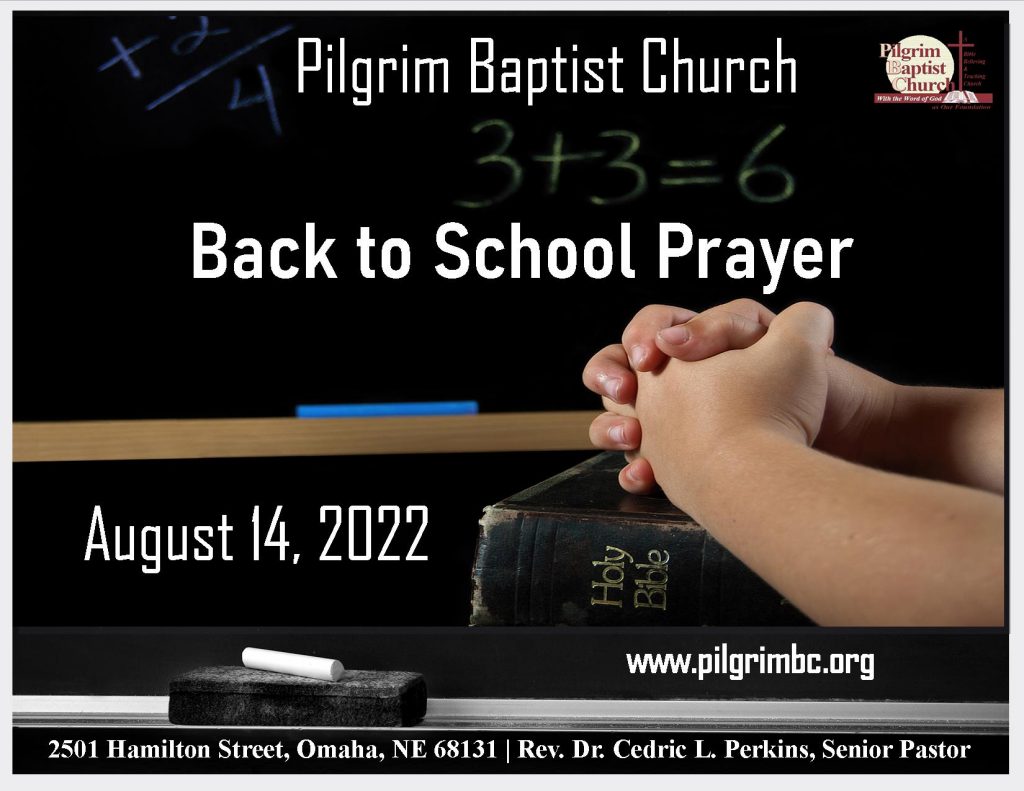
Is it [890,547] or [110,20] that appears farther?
[110,20]

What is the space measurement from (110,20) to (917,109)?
39.5 inches

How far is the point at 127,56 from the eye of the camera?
1.65 meters

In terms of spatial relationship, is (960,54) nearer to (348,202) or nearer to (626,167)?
(626,167)

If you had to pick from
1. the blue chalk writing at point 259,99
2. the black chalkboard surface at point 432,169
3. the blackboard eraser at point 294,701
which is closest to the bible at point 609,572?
the blackboard eraser at point 294,701

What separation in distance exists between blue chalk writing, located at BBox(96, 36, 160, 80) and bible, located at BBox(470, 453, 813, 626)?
27.6 inches

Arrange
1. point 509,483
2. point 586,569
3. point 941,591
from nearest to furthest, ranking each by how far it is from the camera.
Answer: point 941,591
point 586,569
point 509,483

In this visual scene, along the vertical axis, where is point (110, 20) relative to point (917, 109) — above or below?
above

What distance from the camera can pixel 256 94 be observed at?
165cm

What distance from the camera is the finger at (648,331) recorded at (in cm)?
162

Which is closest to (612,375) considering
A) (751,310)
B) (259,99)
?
(751,310)

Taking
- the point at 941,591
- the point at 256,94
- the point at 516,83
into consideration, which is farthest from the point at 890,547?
the point at 256,94

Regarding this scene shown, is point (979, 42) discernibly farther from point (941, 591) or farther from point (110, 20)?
point (110, 20)

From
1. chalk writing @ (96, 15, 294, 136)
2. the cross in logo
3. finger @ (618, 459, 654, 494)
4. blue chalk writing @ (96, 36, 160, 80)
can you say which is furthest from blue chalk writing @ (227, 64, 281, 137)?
the cross in logo

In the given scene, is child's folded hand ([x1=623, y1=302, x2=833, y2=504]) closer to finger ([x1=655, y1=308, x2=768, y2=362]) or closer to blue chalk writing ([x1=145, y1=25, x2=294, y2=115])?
finger ([x1=655, y1=308, x2=768, y2=362])
